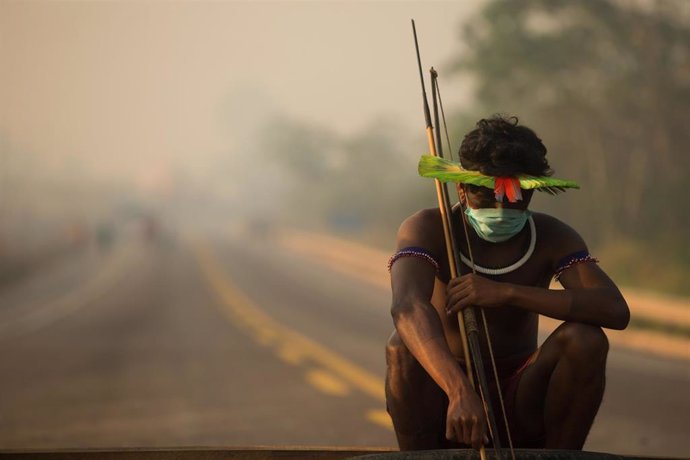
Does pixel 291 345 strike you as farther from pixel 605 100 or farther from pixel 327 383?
pixel 605 100

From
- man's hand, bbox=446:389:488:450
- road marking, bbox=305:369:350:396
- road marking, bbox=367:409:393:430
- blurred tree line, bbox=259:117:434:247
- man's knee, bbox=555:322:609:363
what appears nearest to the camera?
man's hand, bbox=446:389:488:450

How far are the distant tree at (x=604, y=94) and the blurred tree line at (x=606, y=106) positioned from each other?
0.03 meters

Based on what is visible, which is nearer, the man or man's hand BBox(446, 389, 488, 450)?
man's hand BBox(446, 389, 488, 450)

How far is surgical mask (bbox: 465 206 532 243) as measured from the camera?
4.62 meters

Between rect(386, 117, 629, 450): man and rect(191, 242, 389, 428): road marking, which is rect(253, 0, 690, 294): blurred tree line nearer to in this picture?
rect(191, 242, 389, 428): road marking

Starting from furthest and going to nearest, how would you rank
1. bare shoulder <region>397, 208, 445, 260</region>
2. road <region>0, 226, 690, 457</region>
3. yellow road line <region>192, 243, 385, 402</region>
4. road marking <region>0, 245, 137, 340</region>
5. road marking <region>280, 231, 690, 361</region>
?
1. road marking <region>0, 245, 137, 340</region>
2. road marking <region>280, 231, 690, 361</region>
3. yellow road line <region>192, 243, 385, 402</region>
4. road <region>0, 226, 690, 457</region>
5. bare shoulder <region>397, 208, 445, 260</region>

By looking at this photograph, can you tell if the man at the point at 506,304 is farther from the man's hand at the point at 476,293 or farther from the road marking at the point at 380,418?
the road marking at the point at 380,418

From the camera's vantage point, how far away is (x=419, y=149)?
70.8 metres

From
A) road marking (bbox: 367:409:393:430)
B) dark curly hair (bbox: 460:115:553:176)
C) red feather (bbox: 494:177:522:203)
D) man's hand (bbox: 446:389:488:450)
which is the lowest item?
man's hand (bbox: 446:389:488:450)

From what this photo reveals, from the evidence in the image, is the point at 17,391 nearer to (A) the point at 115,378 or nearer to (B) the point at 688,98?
(A) the point at 115,378

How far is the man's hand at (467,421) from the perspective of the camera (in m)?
4.06

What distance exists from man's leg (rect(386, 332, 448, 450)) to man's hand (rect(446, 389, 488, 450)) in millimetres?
438

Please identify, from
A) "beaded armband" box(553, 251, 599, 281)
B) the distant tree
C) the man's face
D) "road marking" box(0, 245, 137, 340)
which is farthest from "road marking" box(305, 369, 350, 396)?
the distant tree

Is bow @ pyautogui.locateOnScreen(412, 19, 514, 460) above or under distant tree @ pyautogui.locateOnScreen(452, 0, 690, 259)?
under
